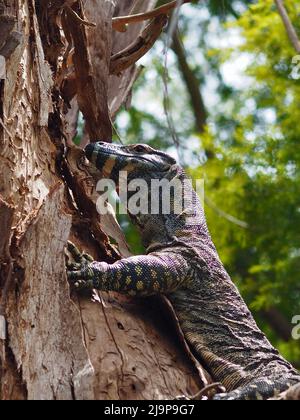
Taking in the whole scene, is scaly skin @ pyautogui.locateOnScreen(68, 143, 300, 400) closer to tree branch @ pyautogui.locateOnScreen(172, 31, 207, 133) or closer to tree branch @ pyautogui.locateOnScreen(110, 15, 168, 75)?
tree branch @ pyautogui.locateOnScreen(110, 15, 168, 75)

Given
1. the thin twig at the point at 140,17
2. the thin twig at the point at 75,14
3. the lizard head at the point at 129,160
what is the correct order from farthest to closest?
the thin twig at the point at 140,17 < the lizard head at the point at 129,160 < the thin twig at the point at 75,14

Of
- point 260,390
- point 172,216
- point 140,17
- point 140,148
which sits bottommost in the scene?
point 260,390

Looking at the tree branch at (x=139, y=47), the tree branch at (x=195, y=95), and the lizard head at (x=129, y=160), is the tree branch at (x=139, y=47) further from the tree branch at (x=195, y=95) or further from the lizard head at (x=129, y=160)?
the tree branch at (x=195, y=95)

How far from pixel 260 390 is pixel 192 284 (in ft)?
3.37

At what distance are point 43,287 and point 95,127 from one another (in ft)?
7.11

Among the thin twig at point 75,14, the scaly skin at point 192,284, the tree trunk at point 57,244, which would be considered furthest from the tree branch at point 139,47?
the scaly skin at point 192,284

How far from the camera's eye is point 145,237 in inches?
273

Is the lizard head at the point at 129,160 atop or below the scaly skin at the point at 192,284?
atop

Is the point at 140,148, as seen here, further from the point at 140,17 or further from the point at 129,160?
the point at 140,17

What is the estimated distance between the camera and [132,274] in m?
5.93

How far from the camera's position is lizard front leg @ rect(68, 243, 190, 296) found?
5754 millimetres


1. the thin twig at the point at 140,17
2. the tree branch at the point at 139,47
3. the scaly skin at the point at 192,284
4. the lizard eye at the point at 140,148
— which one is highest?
the thin twig at the point at 140,17

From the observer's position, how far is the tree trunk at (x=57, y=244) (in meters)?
5.06

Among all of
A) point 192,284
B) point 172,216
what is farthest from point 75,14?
point 192,284
